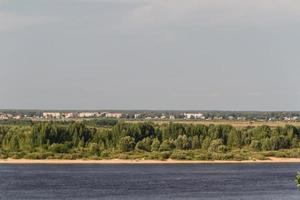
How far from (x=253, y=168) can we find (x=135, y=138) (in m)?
28.4

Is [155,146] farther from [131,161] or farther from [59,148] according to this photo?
[59,148]

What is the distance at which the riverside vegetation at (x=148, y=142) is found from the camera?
139m

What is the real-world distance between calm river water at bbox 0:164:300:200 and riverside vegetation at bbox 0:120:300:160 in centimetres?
875

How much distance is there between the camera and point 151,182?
10094cm

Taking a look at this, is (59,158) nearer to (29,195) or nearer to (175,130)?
(175,130)

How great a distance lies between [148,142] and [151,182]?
43.6 m

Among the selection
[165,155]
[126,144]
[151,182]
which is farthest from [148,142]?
[151,182]

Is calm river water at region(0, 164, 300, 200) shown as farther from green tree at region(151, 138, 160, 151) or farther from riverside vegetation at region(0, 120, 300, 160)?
green tree at region(151, 138, 160, 151)

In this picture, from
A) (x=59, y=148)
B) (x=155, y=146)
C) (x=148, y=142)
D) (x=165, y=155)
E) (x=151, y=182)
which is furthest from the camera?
(x=148, y=142)

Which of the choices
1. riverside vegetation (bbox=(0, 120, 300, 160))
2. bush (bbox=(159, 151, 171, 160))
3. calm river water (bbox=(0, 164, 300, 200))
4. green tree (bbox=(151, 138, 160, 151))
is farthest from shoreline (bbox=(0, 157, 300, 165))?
green tree (bbox=(151, 138, 160, 151))

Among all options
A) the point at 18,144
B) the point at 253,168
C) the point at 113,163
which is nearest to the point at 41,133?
the point at 18,144

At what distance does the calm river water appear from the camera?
86375 mm

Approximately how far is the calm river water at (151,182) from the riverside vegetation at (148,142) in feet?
28.7

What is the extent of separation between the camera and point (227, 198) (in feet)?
274
